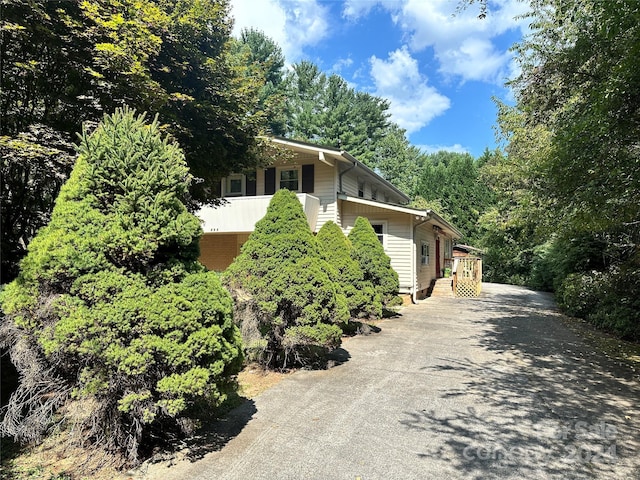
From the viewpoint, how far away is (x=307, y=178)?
1365 cm

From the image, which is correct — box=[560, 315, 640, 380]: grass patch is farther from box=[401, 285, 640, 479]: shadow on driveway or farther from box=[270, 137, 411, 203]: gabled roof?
box=[270, 137, 411, 203]: gabled roof

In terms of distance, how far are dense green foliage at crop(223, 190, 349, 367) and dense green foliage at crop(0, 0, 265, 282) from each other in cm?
274

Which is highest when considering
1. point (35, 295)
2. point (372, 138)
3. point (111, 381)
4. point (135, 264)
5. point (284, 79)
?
point (284, 79)

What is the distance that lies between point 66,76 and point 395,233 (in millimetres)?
11039

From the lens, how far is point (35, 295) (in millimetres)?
3045

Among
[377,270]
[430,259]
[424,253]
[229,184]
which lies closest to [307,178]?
[229,184]

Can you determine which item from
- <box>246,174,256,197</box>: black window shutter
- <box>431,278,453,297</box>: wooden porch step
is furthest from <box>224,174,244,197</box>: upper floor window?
<box>431,278,453,297</box>: wooden porch step

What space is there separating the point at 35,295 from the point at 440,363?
5.78m

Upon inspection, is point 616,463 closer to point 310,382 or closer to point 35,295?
point 310,382

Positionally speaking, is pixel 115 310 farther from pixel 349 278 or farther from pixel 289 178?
pixel 289 178

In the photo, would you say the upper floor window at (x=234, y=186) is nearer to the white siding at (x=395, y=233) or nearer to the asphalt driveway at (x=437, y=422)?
the white siding at (x=395, y=233)

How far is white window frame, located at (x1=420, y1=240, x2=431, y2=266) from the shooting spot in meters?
Answer: 15.7

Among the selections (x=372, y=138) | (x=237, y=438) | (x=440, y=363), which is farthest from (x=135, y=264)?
(x=372, y=138)

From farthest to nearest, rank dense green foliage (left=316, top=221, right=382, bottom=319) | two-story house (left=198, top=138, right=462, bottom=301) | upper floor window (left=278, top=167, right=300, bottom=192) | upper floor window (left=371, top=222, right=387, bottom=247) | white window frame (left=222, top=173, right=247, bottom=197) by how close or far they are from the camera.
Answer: white window frame (left=222, top=173, right=247, bottom=197)
upper floor window (left=371, top=222, right=387, bottom=247)
upper floor window (left=278, top=167, right=300, bottom=192)
two-story house (left=198, top=138, right=462, bottom=301)
dense green foliage (left=316, top=221, right=382, bottom=319)
